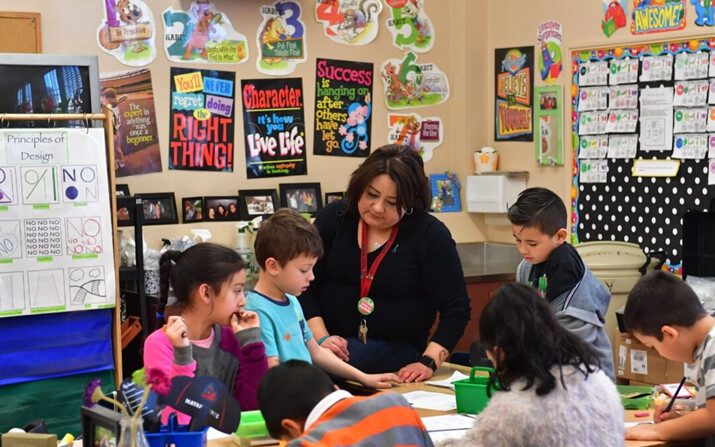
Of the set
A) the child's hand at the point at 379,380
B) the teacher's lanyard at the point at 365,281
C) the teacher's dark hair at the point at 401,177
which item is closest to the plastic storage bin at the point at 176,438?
the child's hand at the point at 379,380

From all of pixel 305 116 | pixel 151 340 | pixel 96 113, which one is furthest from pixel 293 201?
pixel 151 340

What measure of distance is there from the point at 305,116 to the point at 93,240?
1.70 meters

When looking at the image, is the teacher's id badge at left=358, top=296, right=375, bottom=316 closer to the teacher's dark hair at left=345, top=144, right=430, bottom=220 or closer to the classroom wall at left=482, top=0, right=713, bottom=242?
the teacher's dark hair at left=345, top=144, right=430, bottom=220

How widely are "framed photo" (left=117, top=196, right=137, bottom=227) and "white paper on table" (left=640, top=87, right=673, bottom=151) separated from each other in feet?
8.30

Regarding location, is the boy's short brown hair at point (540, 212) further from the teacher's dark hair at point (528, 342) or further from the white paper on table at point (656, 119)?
the white paper on table at point (656, 119)

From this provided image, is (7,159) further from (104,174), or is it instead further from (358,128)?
(358,128)

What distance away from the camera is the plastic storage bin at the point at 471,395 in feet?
8.95

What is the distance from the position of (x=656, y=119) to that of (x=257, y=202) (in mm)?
2114

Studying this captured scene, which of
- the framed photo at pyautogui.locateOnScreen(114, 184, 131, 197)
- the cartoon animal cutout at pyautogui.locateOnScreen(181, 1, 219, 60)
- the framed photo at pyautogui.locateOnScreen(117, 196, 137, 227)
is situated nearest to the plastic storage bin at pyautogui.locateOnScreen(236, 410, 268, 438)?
the framed photo at pyautogui.locateOnScreen(117, 196, 137, 227)

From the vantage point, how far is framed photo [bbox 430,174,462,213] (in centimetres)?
573

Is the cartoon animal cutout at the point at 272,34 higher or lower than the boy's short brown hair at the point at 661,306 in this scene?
higher

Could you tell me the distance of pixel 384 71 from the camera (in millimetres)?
5574

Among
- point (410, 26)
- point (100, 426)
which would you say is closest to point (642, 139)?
point (410, 26)

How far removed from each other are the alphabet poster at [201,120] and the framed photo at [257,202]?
17 cm
